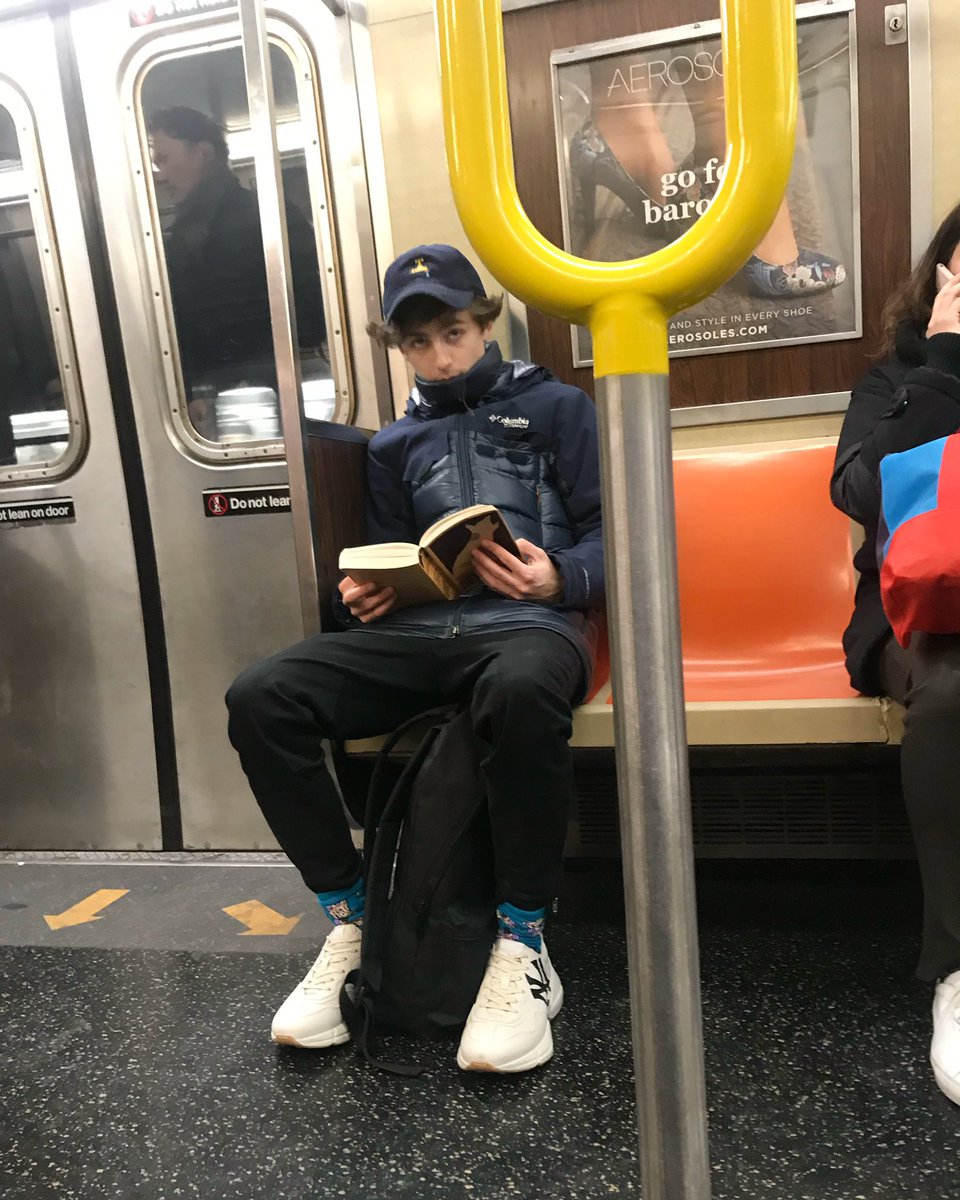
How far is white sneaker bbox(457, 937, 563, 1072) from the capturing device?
62.7 inches

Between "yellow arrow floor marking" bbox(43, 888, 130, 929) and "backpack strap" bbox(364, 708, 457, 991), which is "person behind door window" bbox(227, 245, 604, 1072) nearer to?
"backpack strap" bbox(364, 708, 457, 991)

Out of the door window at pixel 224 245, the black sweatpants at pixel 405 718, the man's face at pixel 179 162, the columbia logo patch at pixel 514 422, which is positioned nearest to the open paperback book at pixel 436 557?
the black sweatpants at pixel 405 718

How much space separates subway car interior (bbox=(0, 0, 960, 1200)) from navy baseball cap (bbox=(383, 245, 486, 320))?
11.1 inches

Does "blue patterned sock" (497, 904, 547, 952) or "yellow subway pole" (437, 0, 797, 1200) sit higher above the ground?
"yellow subway pole" (437, 0, 797, 1200)

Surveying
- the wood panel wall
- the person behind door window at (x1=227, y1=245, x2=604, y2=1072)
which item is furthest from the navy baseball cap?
the wood panel wall

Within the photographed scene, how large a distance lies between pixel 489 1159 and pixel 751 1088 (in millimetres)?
449

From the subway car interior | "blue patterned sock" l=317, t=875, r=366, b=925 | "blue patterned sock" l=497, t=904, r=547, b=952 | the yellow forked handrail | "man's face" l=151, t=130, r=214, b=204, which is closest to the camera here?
the yellow forked handrail

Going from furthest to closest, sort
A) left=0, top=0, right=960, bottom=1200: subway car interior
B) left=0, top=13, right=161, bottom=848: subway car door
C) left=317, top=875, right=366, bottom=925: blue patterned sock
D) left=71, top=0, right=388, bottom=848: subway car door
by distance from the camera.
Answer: left=0, top=13, right=161, bottom=848: subway car door, left=71, top=0, right=388, bottom=848: subway car door, left=317, top=875, right=366, bottom=925: blue patterned sock, left=0, top=0, right=960, bottom=1200: subway car interior

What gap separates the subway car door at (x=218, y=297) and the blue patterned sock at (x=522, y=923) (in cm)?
152

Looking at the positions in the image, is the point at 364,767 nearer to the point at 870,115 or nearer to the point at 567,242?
the point at 567,242

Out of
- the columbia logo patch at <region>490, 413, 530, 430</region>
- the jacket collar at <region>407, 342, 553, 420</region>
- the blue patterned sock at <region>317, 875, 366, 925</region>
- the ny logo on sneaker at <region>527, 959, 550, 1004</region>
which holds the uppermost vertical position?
the jacket collar at <region>407, 342, 553, 420</region>

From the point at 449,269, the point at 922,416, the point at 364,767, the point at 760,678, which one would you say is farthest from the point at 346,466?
the point at 922,416

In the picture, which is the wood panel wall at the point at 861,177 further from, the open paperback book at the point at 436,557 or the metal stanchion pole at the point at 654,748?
the metal stanchion pole at the point at 654,748

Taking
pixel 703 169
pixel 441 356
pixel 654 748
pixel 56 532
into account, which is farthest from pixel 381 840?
pixel 56 532
